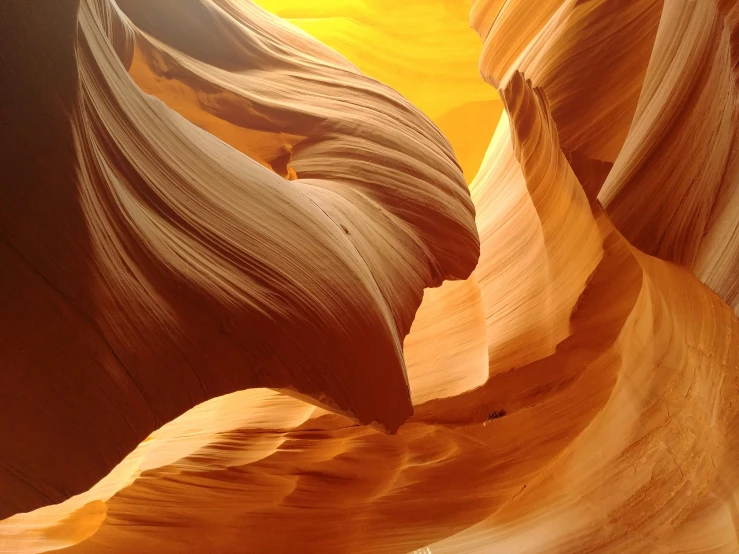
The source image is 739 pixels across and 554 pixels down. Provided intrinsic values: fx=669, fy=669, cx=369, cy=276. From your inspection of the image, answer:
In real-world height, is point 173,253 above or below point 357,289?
above

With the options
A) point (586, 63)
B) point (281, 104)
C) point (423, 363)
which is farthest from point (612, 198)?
point (423, 363)

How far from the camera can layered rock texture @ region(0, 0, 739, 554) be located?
1.06 m

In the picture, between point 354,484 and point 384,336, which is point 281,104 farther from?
point 354,484

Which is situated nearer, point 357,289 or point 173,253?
point 173,253

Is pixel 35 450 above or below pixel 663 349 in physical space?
above

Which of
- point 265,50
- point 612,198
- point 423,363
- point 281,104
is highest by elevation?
point 265,50

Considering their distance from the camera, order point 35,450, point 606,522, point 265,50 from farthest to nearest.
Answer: point 606,522 → point 265,50 → point 35,450

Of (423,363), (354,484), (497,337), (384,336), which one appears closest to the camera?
(384,336)

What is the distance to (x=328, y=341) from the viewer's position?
1.49 metres

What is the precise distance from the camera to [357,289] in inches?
62.2

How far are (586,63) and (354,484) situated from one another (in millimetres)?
1727

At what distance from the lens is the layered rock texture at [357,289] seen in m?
1.06

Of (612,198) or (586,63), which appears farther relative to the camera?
(586,63)

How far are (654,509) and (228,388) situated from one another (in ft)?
5.76
